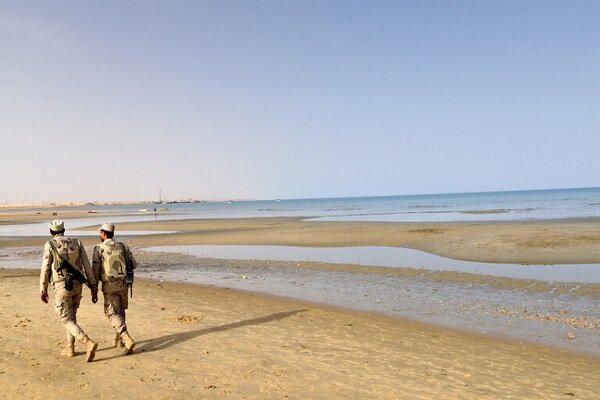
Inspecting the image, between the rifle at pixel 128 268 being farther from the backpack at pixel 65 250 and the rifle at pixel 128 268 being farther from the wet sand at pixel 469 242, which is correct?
the wet sand at pixel 469 242

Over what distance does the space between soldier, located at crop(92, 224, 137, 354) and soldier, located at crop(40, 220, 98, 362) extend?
20 cm

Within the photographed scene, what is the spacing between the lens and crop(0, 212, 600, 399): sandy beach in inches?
253

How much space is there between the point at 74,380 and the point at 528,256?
2019 centimetres

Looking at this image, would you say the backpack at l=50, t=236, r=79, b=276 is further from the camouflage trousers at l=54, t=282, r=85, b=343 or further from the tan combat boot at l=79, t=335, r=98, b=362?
the tan combat boot at l=79, t=335, r=98, b=362

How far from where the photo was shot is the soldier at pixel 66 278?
7586 millimetres

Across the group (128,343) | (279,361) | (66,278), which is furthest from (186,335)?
(66,278)

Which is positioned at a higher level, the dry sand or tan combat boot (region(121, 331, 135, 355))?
tan combat boot (region(121, 331, 135, 355))

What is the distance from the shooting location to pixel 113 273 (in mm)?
7945

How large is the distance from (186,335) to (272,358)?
7.88 feet

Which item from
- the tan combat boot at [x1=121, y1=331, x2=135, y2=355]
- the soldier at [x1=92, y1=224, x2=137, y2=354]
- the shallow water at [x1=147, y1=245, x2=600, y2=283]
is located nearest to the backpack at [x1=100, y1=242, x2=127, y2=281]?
Answer: the soldier at [x1=92, y1=224, x2=137, y2=354]

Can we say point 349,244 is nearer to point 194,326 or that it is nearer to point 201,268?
point 201,268

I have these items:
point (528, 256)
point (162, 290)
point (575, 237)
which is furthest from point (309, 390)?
point (575, 237)

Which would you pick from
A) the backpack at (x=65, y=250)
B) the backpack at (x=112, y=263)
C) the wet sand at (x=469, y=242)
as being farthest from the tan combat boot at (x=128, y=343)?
the wet sand at (x=469, y=242)

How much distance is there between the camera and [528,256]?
21.0 m
